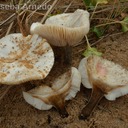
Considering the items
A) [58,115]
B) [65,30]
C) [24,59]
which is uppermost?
[65,30]

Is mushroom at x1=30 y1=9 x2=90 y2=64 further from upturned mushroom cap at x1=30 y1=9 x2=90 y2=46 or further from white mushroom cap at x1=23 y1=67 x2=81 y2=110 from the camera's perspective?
white mushroom cap at x1=23 y1=67 x2=81 y2=110

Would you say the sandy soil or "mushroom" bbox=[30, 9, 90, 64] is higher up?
"mushroom" bbox=[30, 9, 90, 64]

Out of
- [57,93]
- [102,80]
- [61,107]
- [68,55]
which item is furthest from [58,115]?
[68,55]

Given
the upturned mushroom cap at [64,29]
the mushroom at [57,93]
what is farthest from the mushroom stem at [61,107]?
the upturned mushroom cap at [64,29]

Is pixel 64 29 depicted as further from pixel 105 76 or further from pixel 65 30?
pixel 105 76

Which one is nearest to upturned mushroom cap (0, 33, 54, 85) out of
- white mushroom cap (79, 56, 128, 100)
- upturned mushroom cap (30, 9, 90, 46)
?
upturned mushroom cap (30, 9, 90, 46)

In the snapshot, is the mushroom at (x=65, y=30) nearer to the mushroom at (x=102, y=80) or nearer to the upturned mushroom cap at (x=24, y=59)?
the upturned mushroom cap at (x=24, y=59)

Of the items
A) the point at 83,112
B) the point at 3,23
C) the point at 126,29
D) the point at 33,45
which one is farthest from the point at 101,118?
the point at 3,23
